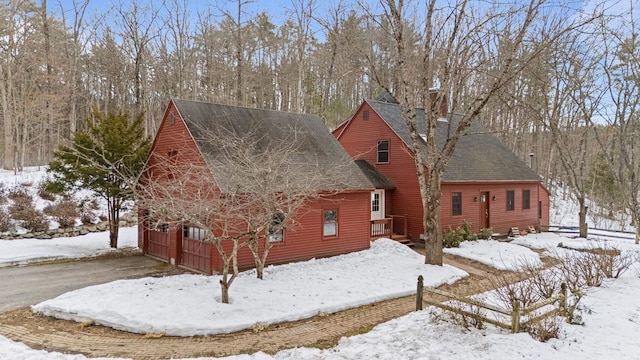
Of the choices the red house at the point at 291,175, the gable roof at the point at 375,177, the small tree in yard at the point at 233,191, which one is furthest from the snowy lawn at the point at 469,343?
the gable roof at the point at 375,177

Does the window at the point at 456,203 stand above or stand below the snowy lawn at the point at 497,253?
above

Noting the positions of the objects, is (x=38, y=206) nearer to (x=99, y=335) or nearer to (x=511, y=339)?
(x=99, y=335)

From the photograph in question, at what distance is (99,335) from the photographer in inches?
309

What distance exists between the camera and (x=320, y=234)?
560 inches

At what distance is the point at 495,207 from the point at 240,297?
16131mm

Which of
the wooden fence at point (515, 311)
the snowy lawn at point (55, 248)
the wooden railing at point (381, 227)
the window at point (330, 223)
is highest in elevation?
the window at point (330, 223)

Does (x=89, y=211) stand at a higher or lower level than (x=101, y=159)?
lower

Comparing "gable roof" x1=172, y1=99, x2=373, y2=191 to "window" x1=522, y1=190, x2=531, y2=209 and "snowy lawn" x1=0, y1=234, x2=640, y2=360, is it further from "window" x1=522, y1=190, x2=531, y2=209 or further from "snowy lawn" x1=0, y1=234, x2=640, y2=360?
"window" x1=522, y1=190, x2=531, y2=209

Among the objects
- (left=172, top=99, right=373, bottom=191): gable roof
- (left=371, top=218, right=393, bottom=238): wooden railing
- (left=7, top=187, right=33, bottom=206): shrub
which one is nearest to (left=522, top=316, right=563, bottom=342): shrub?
(left=172, top=99, right=373, bottom=191): gable roof

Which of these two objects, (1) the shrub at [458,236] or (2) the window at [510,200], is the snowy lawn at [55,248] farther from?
(2) the window at [510,200]

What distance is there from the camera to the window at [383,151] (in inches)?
769

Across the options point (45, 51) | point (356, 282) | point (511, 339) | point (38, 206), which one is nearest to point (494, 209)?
point (356, 282)

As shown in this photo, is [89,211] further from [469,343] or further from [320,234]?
[469,343]

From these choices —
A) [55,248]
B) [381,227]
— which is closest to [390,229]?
→ [381,227]
